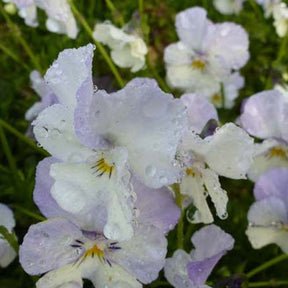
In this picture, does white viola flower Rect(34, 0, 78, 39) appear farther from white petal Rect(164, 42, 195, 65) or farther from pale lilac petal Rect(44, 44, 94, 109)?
pale lilac petal Rect(44, 44, 94, 109)

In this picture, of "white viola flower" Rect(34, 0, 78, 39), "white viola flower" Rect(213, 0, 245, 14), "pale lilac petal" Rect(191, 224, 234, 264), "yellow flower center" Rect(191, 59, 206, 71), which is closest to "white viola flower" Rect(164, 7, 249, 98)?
"yellow flower center" Rect(191, 59, 206, 71)

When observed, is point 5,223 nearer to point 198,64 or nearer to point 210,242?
point 210,242

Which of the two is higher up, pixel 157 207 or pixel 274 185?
pixel 157 207

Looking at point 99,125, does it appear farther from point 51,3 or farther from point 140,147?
point 51,3

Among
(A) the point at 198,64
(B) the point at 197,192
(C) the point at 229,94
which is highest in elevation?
(B) the point at 197,192

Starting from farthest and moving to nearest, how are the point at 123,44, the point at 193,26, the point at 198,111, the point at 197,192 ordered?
the point at 193,26 → the point at 123,44 → the point at 198,111 → the point at 197,192

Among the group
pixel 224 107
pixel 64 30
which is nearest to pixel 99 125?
pixel 64 30

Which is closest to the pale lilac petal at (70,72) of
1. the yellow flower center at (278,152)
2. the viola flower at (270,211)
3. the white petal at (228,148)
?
the white petal at (228,148)

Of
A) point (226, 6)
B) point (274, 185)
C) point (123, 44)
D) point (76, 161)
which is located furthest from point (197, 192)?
point (226, 6)
